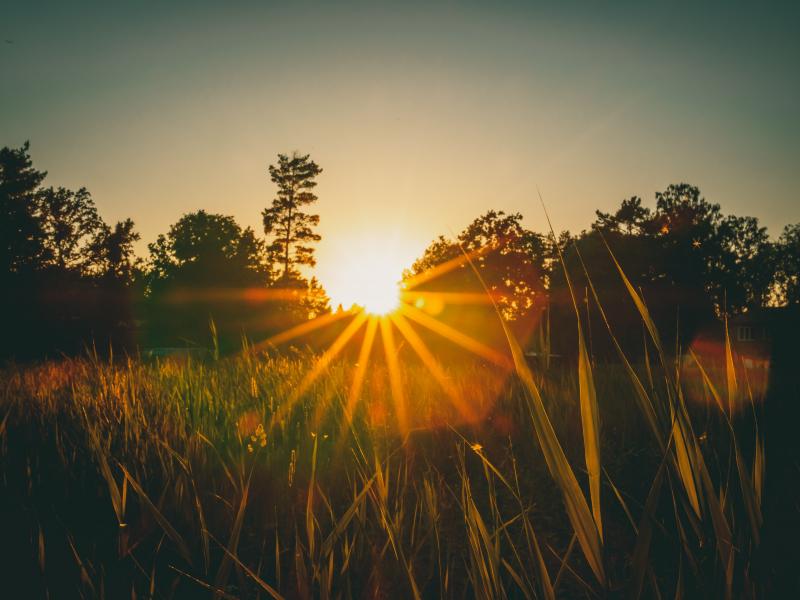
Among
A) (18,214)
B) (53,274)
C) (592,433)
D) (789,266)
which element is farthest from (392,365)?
(789,266)

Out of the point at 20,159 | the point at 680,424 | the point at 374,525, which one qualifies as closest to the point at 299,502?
the point at 374,525

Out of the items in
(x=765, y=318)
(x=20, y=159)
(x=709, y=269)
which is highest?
(x=20, y=159)

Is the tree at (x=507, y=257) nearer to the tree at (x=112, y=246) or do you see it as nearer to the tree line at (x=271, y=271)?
the tree line at (x=271, y=271)

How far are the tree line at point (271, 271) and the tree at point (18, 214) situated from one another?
7cm

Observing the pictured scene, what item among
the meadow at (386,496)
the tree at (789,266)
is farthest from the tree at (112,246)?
the tree at (789,266)

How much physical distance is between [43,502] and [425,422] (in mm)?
2304

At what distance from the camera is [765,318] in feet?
137

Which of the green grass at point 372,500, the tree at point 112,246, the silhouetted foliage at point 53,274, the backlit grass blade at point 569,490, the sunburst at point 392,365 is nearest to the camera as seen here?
the backlit grass blade at point 569,490

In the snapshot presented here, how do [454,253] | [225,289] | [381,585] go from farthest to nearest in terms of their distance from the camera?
1. [454,253]
2. [225,289]
3. [381,585]

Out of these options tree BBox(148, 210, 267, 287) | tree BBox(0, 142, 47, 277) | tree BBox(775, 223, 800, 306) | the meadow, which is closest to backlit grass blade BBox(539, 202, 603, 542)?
the meadow

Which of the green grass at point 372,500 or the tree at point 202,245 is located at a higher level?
the tree at point 202,245

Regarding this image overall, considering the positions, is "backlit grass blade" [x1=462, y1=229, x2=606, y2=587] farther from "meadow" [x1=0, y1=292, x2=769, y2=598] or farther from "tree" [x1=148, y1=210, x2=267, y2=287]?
"tree" [x1=148, y1=210, x2=267, y2=287]

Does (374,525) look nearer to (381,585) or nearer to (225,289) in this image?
(381,585)

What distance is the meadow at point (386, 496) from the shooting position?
0.74m
